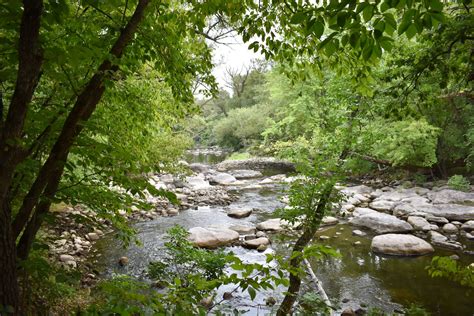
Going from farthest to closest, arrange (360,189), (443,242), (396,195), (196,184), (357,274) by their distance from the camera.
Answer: (196,184) < (360,189) < (396,195) < (443,242) < (357,274)

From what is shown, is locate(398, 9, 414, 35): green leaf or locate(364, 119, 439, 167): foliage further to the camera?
locate(364, 119, 439, 167): foliage

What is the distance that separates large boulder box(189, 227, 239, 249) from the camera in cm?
831

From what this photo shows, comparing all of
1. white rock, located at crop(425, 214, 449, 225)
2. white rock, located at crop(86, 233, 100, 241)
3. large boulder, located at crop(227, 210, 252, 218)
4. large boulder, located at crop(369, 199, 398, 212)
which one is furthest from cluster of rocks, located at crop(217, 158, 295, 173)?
white rock, located at crop(86, 233, 100, 241)

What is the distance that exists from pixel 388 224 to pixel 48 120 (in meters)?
9.53

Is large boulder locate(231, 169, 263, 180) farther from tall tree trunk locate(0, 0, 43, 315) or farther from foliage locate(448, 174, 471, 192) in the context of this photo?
tall tree trunk locate(0, 0, 43, 315)

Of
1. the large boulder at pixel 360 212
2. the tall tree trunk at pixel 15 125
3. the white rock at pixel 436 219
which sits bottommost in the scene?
the white rock at pixel 436 219

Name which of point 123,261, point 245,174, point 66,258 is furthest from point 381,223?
point 245,174

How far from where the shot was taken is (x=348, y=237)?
9164 mm

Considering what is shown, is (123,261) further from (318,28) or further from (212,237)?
(318,28)

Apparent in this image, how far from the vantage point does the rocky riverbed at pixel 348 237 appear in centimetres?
625

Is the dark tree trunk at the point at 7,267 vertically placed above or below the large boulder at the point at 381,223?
above

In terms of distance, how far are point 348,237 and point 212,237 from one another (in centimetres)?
395

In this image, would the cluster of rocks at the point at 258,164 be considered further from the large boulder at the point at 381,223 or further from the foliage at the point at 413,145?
the large boulder at the point at 381,223

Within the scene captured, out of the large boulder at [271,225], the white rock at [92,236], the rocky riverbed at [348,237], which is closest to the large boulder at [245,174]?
the rocky riverbed at [348,237]
